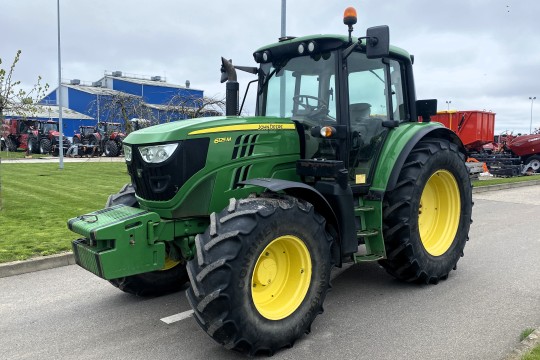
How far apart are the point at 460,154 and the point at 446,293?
66.0 inches

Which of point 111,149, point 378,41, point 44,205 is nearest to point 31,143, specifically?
point 111,149

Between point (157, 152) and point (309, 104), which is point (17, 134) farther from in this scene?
point (157, 152)

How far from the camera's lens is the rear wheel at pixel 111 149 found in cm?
2759

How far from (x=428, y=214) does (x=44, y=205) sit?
7654 mm

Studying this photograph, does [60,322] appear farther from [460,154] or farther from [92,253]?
[460,154]

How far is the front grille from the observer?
374 cm

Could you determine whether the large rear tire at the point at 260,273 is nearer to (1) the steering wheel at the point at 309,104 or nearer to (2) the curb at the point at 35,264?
(1) the steering wheel at the point at 309,104

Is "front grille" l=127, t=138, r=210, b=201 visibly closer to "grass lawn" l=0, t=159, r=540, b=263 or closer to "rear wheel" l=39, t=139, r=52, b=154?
"grass lawn" l=0, t=159, r=540, b=263

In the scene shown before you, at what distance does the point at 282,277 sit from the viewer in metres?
3.82

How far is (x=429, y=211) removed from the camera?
216 inches

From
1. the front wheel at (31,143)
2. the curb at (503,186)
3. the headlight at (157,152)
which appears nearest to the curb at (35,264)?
the headlight at (157,152)

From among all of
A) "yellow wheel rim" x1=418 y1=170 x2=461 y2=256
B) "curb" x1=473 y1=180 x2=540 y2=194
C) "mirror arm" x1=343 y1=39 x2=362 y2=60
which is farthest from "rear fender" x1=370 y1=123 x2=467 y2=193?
"curb" x1=473 y1=180 x2=540 y2=194

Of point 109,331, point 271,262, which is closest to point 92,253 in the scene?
point 109,331

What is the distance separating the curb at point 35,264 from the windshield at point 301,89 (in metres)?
3.20
